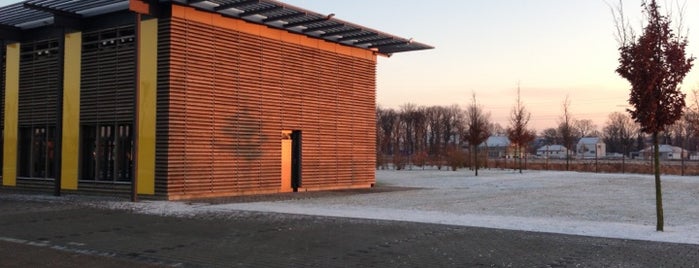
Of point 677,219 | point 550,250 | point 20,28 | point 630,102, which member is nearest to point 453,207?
point 677,219

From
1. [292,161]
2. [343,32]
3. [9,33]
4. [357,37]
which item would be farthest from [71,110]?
[357,37]

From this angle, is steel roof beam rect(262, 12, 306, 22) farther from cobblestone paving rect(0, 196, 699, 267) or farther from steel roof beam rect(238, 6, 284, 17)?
cobblestone paving rect(0, 196, 699, 267)

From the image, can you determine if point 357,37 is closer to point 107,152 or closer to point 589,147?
point 107,152

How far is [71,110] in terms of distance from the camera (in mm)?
20094

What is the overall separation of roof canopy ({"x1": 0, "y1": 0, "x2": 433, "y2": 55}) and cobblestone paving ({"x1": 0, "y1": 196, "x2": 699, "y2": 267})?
7.78 meters

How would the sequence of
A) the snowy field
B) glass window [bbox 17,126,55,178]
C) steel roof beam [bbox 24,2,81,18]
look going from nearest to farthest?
1. the snowy field
2. steel roof beam [bbox 24,2,81,18]
3. glass window [bbox 17,126,55,178]

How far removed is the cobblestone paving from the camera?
8.06m

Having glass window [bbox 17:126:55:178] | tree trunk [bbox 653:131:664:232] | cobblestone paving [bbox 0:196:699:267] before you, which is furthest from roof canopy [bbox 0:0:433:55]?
tree trunk [bbox 653:131:664:232]

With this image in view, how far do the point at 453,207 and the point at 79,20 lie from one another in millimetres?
12937

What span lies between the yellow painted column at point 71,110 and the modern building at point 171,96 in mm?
43

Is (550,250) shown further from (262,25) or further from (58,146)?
(58,146)

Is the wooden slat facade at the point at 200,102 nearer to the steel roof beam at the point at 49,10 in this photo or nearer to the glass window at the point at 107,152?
the glass window at the point at 107,152

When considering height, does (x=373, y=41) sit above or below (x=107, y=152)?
above

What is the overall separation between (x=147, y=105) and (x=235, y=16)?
3.99 metres
